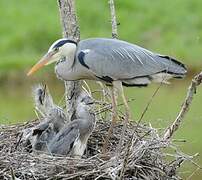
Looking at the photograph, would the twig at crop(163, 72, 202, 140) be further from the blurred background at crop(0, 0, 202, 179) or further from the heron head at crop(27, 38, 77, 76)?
the blurred background at crop(0, 0, 202, 179)

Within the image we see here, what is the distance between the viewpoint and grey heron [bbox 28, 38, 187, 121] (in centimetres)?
682

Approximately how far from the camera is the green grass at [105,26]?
13.6 meters

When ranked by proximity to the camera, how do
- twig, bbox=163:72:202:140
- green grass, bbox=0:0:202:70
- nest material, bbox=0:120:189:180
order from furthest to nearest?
green grass, bbox=0:0:202:70 → twig, bbox=163:72:202:140 → nest material, bbox=0:120:189:180

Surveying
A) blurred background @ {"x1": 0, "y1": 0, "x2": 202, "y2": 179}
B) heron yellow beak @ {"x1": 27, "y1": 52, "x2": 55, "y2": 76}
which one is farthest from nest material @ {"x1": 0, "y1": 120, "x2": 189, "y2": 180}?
blurred background @ {"x1": 0, "y1": 0, "x2": 202, "y2": 179}

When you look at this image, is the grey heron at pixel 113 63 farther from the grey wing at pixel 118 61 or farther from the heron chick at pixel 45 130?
the heron chick at pixel 45 130

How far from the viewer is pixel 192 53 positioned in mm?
13445

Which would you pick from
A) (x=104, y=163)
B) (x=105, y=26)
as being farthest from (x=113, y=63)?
(x=105, y=26)

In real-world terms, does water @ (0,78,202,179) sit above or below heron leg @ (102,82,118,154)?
below

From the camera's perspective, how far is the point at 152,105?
35.3ft

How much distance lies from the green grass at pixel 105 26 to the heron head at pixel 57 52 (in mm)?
6059

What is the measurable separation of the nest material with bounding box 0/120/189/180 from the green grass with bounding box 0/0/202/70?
20.5 feet

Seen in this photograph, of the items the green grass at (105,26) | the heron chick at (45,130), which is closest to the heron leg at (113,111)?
the heron chick at (45,130)

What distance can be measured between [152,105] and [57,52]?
4.08 meters

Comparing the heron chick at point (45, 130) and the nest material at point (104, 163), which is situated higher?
the heron chick at point (45, 130)
